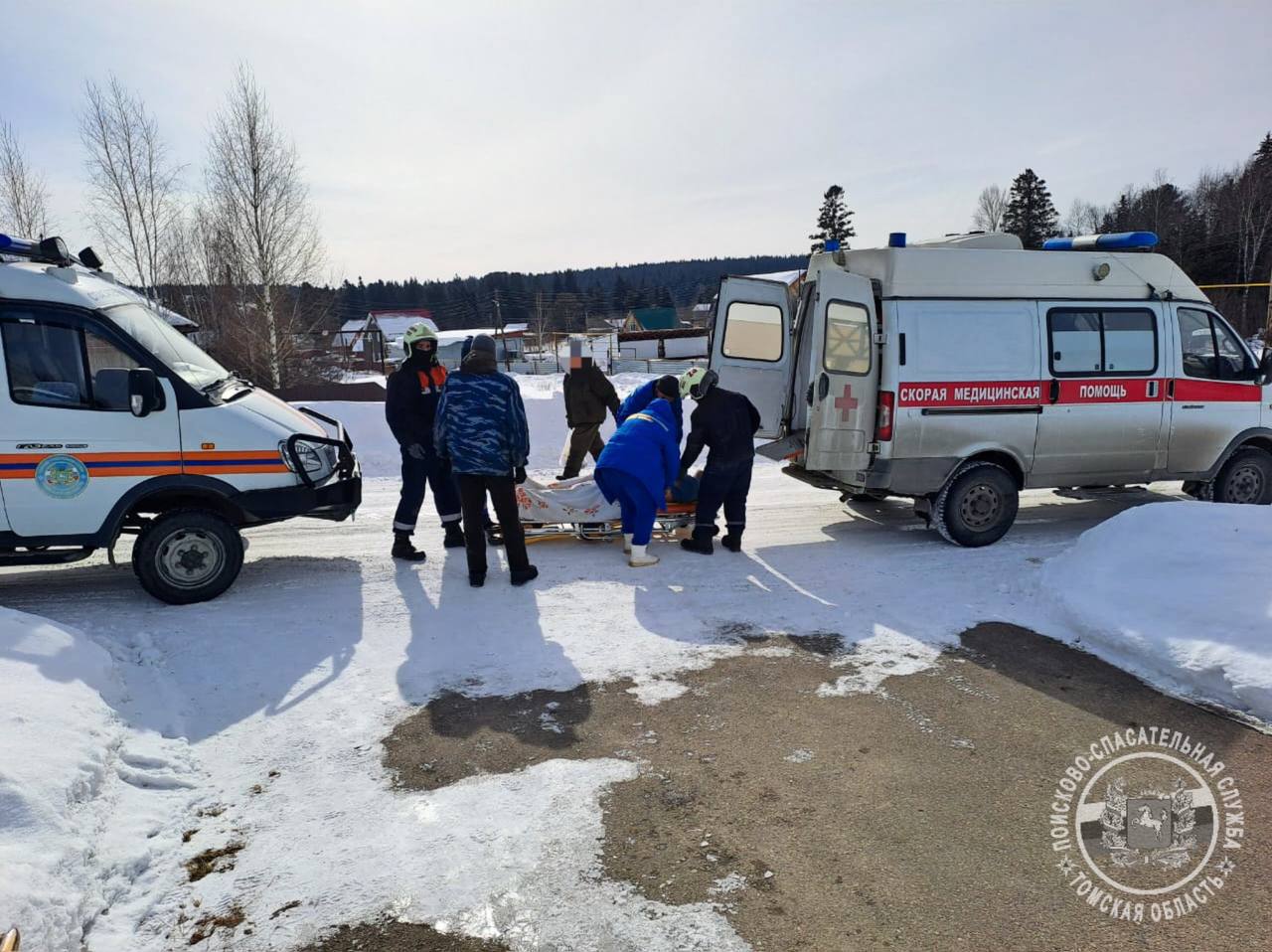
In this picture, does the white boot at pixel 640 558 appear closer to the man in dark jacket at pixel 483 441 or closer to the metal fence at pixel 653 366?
the man in dark jacket at pixel 483 441

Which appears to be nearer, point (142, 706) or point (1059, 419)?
point (142, 706)

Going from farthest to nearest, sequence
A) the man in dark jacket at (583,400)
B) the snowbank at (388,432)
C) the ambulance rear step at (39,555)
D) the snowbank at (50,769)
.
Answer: the snowbank at (388,432), the man in dark jacket at (583,400), the ambulance rear step at (39,555), the snowbank at (50,769)

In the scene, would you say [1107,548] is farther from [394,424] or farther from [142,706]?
[142,706]

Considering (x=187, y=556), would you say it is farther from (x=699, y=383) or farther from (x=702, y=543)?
(x=699, y=383)

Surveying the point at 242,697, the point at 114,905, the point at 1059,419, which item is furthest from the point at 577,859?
the point at 1059,419

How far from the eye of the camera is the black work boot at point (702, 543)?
6996mm

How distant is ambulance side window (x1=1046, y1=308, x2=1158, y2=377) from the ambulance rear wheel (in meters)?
1.58

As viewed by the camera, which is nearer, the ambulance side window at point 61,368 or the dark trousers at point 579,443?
the ambulance side window at point 61,368

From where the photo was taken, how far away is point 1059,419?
23.4ft

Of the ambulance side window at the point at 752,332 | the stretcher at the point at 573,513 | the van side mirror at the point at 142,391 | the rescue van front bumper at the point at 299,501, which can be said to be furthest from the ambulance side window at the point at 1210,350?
the van side mirror at the point at 142,391

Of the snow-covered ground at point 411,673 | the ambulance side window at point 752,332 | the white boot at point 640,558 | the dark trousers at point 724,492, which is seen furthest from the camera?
the ambulance side window at point 752,332

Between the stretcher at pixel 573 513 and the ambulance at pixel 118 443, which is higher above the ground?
the ambulance at pixel 118 443

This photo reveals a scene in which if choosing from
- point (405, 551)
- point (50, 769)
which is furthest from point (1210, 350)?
point (50, 769)

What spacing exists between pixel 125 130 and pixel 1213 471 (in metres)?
27.0
